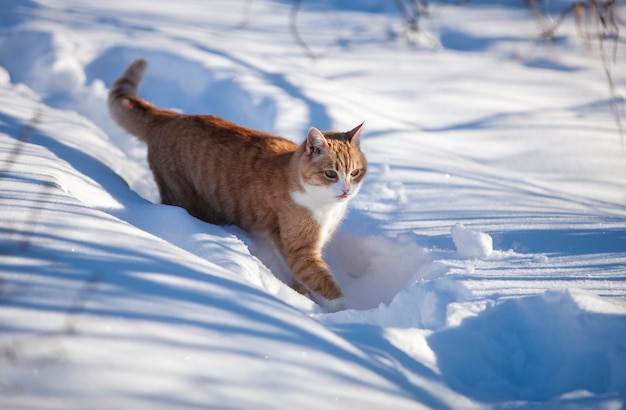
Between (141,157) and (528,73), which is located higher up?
→ (528,73)

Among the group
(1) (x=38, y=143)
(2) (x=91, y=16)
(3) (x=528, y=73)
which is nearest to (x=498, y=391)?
(1) (x=38, y=143)

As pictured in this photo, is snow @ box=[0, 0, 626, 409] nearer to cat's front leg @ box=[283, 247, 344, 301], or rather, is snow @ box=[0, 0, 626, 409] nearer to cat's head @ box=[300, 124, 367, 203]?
cat's front leg @ box=[283, 247, 344, 301]

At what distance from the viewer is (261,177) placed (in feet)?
9.89

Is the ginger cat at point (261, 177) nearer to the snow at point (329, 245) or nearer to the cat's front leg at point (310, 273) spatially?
the cat's front leg at point (310, 273)

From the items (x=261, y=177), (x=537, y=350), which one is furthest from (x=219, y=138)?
(x=537, y=350)

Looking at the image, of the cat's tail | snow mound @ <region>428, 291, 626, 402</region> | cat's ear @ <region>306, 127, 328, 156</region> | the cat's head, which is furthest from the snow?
cat's ear @ <region>306, 127, 328, 156</region>

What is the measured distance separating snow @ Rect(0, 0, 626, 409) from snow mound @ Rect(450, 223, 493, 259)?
12mm

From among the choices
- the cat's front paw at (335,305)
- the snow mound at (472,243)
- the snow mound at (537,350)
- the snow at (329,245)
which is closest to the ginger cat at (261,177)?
the cat's front paw at (335,305)

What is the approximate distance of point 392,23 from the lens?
7027 millimetres

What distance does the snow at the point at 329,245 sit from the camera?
1.38 metres

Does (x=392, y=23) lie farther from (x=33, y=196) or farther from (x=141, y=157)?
(x=33, y=196)

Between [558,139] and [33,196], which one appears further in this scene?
[558,139]

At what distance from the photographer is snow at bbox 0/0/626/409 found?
1.38 m

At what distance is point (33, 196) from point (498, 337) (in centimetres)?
176
